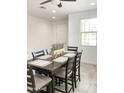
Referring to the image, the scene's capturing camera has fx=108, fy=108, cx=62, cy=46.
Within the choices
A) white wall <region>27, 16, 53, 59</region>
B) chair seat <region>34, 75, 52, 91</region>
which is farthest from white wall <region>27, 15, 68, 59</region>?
chair seat <region>34, 75, 52, 91</region>

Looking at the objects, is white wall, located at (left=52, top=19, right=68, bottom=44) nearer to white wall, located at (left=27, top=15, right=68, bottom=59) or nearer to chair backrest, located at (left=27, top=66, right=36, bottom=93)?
white wall, located at (left=27, top=15, right=68, bottom=59)

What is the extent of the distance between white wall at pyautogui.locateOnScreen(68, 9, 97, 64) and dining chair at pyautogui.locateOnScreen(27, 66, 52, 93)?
11.4ft

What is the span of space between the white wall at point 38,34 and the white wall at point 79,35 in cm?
221

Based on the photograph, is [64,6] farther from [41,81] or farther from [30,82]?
[30,82]

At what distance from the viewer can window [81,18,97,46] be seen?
5289mm

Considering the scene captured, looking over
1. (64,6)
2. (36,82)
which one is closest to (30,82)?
(36,82)

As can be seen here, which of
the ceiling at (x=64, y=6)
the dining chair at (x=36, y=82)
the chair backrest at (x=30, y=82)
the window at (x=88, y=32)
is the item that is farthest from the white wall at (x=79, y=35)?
the chair backrest at (x=30, y=82)
